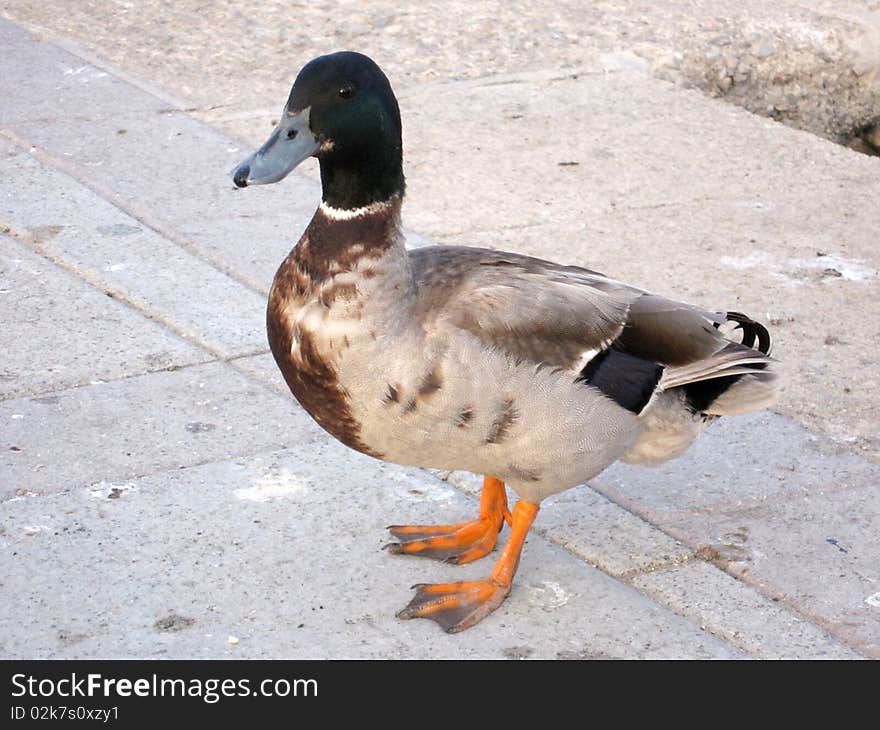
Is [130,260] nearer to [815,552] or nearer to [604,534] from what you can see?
[604,534]

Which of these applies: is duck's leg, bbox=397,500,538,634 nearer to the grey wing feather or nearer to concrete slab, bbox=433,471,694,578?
concrete slab, bbox=433,471,694,578

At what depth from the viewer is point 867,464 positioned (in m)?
4.30

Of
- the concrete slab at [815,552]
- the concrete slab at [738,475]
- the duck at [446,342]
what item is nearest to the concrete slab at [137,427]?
the duck at [446,342]

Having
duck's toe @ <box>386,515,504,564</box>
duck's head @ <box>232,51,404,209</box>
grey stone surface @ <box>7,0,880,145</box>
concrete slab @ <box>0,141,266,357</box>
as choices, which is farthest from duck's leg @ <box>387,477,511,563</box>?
grey stone surface @ <box>7,0,880,145</box>

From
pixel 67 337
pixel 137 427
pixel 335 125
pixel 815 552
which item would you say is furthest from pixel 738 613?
pixel 67 337

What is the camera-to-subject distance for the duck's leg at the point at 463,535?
385cm

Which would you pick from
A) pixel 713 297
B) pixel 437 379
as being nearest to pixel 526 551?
pixel 437 379

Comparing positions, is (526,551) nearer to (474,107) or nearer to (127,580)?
(127,580)

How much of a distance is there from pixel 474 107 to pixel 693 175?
4.12ft

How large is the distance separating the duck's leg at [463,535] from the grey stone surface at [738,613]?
0.41 metres

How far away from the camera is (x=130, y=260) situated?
5457 mm

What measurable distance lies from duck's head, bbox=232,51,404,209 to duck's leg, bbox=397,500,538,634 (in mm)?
943

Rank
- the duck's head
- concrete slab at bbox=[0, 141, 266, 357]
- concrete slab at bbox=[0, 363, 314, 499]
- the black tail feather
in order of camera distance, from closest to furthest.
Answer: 1. the duck's head
2. the black tail feather
3. concrete slab at bbox=[0, 363, 314, 499]
4. concrete slab at bbox=[0, 141, 266, 357]

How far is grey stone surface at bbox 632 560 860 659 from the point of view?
346cm
